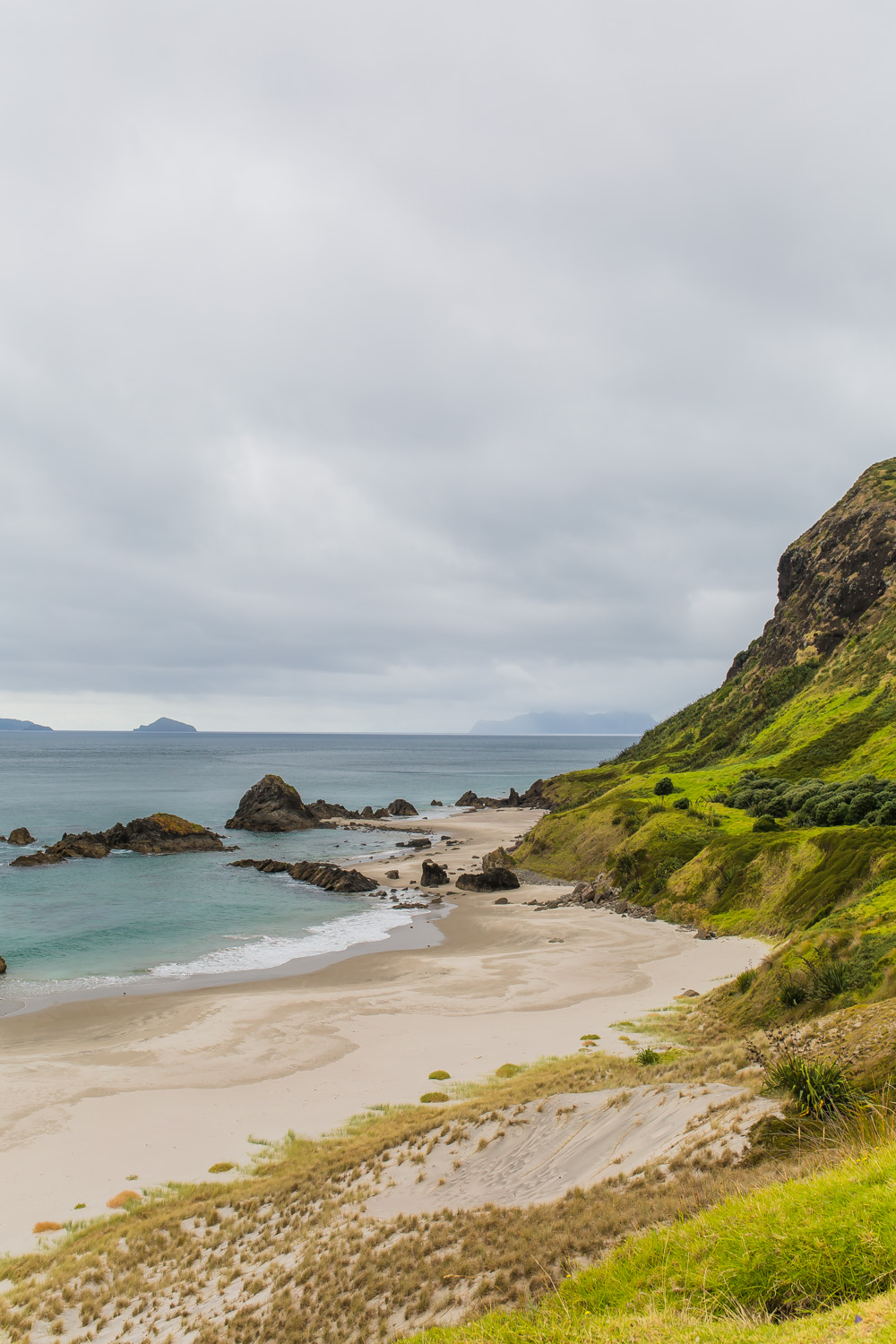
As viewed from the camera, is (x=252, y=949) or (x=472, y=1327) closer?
(x=472, y=1327)

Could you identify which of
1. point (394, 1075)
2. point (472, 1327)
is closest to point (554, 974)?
point (394, 1075)

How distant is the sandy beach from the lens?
1794 centimetres

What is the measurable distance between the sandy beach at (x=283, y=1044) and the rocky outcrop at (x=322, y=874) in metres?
19.6

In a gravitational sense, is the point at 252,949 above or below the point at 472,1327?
below

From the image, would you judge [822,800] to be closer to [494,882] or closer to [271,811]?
[494,882]

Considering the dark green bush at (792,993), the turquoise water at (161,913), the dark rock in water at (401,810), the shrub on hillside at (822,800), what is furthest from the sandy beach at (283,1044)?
the dark rock in water at (401,810)

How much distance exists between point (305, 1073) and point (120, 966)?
20.4m

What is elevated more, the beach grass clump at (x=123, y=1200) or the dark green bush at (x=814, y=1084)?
the dark green bush at (x=814, y=1084)

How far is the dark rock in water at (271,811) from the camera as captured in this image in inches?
A: 3696

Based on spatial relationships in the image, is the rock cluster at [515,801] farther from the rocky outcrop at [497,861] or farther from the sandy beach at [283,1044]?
the sandy beach at [283,1044]

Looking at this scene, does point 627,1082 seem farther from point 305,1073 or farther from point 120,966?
point 120,966

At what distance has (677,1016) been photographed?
22375mm

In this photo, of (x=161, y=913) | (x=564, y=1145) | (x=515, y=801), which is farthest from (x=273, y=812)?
(x=564, y=1145)

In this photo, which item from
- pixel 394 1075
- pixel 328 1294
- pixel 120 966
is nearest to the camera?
pixel 328 1294
